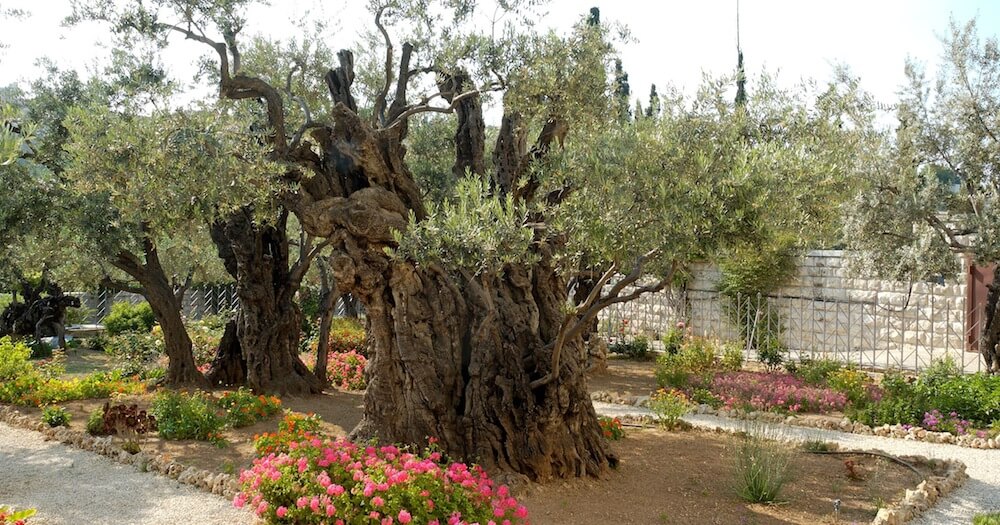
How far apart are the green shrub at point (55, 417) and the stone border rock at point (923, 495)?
8844 millimetres

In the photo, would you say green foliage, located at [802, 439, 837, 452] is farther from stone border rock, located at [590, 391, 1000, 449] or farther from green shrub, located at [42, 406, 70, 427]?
green shrub, located at [42, 406, 70, 427]

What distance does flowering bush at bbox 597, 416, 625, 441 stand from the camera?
8484mm

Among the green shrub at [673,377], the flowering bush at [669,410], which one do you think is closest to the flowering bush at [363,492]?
the flowering bush at [669,410]

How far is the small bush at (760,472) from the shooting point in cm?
652

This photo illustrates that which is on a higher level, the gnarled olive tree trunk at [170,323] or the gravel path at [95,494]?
the gnarled olive tree trunk at [170,323]

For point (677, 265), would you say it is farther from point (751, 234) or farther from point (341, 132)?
point (341, 132)

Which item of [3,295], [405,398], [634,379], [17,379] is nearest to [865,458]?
[405,398]

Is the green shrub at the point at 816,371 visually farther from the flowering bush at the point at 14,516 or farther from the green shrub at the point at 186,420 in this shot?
the flowering bush at the point at 14,516

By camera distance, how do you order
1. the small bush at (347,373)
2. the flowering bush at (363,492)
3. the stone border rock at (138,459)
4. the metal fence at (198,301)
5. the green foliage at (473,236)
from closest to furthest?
the flowering bush at (363,492) → the green foliage at (473,236) → the stone border rock at (138,459) → the small bush at (347,373) → the metal fence at (198,301)

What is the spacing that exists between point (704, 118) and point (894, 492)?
3.85 m

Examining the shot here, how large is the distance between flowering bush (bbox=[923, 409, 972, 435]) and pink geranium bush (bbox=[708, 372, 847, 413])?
1393 millimetres

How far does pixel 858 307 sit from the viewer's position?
17.5 meters

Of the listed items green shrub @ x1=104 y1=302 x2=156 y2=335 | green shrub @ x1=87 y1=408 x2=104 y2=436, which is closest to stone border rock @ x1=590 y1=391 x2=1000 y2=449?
green shrub @ x1=87 y1=408 x2=104 y2=436

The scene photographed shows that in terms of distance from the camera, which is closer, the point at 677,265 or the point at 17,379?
the point at 677,265
